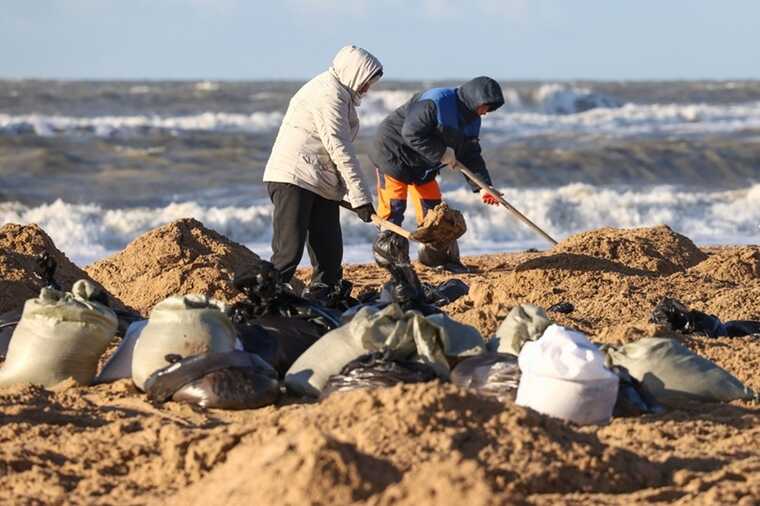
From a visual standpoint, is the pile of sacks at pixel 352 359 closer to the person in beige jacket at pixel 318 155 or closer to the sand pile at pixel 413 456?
the sand pile at pixel 413 456

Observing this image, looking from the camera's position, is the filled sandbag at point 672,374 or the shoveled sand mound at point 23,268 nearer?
the filled sandbag at point 672,374

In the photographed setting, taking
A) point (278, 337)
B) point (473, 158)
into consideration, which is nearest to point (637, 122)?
point (473, 158)

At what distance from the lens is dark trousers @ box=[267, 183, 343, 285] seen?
328 inches

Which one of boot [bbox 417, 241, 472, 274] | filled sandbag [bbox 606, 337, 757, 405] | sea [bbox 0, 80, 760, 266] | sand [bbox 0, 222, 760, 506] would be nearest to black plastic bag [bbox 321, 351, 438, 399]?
sand [bbox 0, 222, 760, 506]

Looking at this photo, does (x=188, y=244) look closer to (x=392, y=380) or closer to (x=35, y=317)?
(x=35, y=317)

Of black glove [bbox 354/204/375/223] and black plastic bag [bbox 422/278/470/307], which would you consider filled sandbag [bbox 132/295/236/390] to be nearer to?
black glove [bbox 354/204/375/223]

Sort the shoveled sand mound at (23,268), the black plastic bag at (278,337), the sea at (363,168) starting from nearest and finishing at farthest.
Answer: the black plastic bag at (278,337) < the shoveled sand mound at (23,268) < the sea at (363,168)

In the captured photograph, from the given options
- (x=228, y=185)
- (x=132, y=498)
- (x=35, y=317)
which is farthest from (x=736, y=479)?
(x=228, y=185)

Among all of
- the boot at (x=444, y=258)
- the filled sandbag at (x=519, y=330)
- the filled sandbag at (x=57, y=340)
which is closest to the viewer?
the filled sandbag at (x=519, y=330)

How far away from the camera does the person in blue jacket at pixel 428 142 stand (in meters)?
10.4

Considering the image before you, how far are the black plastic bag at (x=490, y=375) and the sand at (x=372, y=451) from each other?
0.44m

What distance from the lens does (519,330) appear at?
6.29 metres

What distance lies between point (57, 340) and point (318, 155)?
2.39m

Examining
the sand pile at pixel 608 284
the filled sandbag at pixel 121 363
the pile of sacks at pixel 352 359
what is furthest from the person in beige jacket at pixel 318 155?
the filled sandbag at pixel 121 363
